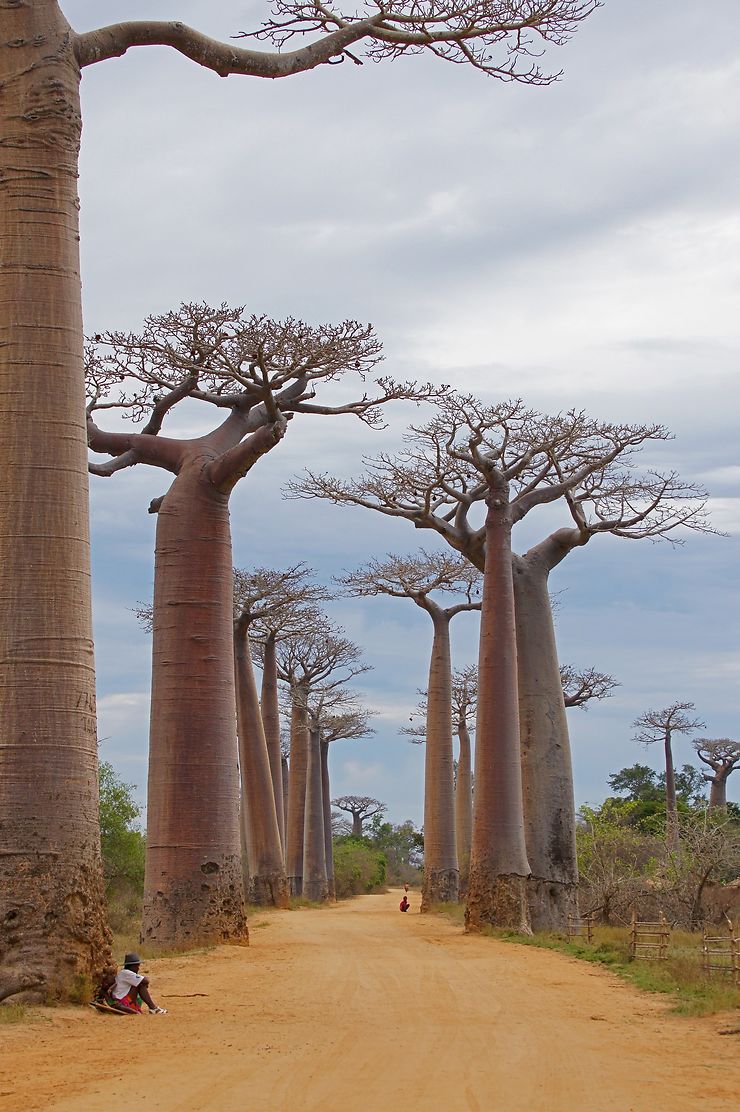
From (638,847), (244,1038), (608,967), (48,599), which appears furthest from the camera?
(638,847)

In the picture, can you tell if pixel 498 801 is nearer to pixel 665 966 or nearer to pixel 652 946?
pixel 652 946

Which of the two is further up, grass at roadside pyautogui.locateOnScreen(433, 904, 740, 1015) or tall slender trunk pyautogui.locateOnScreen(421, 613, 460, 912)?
tall slender trunk pyautogui.locateOnScreen(421, 613, 460, 912)

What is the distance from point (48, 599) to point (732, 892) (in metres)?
12.2

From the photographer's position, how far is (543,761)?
1448 centimetres

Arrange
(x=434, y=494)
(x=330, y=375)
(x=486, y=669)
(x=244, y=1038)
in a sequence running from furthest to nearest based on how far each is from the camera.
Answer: (x=434, y=494) → (x=486, y=669) → (x=330, y=375) → (x=244, y=1038)

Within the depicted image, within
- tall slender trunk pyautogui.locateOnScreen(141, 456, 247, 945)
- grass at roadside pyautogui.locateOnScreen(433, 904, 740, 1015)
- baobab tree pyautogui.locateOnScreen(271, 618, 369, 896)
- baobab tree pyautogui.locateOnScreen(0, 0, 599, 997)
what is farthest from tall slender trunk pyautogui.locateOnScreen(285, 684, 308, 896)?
baobab tree pyautogui.locateOnScreen(0, 0, 599, 997)

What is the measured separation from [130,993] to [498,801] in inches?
288

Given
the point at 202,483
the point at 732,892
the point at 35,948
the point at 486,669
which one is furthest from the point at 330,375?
the point at 732,892

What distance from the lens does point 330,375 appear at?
11.0m

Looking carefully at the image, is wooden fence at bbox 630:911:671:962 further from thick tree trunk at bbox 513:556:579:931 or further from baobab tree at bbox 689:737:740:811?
baobab tree at bbox 689:737:740:811

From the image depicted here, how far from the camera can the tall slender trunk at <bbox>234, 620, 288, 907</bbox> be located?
62.4 ft

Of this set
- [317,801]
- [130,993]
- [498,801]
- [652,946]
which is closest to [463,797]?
[317,801]

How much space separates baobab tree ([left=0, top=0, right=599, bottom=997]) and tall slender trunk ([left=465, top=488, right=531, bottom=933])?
7.17 metres

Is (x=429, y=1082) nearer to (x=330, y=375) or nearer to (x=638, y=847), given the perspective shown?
(x=330, y=375)
